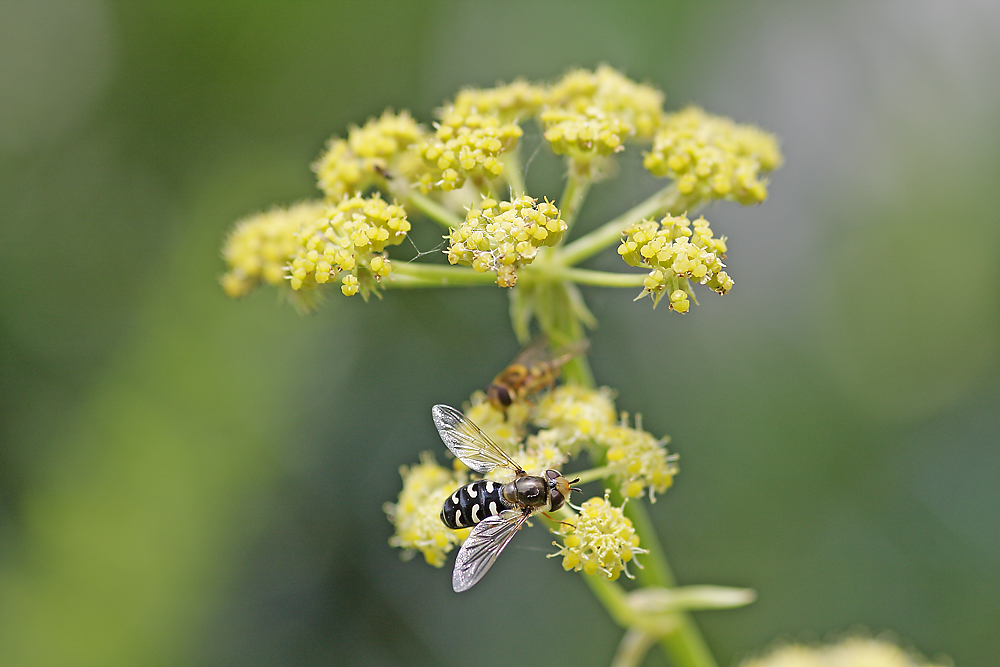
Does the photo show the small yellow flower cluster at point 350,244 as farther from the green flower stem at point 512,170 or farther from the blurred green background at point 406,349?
the blurred green background at point 406,349

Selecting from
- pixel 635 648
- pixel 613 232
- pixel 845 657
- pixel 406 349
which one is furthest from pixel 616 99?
pixel 406 349

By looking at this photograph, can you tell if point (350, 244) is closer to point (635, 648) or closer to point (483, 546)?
point (483, 546)

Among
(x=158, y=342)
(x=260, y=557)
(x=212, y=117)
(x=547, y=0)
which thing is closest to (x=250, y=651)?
(x=260, y=557)

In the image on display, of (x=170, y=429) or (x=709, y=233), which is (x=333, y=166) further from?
(x=170, y=429)

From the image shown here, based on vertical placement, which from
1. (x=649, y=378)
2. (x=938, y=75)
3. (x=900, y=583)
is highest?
(x=938, y=75)

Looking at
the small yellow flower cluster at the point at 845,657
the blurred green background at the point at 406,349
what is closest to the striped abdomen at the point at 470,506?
the small yellow flower cluster at the point at 845,657

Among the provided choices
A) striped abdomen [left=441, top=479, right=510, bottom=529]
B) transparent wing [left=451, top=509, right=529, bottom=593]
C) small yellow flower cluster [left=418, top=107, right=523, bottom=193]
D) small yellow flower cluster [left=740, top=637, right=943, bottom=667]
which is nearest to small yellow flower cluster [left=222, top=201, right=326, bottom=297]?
small yellow flower cluster [left=418, top=107, right=523, bottom=193]
